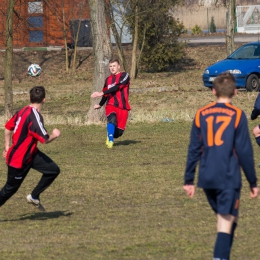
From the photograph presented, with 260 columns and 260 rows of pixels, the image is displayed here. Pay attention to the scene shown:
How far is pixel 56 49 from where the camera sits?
1692 inches

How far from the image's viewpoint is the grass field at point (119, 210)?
7.15 meters

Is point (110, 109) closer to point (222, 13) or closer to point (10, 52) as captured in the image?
point (10, 52)

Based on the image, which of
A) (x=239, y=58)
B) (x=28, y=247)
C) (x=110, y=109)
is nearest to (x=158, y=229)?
(x=28, y=247)

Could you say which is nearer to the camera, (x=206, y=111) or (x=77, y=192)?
(x=206, y=111)

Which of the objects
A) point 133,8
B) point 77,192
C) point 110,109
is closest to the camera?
point 77,192

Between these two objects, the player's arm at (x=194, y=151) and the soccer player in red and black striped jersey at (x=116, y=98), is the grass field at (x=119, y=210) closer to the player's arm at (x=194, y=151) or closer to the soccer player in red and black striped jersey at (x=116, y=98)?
the soccer player in red and black striped jersey at (x=116, y=98)

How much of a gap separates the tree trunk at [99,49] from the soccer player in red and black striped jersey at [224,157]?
43.8ft

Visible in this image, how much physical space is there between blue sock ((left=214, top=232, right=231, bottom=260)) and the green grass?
3.13ft

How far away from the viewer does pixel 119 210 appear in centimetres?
908

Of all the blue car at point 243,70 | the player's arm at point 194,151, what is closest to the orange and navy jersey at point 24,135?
the player's arm at point 194,151

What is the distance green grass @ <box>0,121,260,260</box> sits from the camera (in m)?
7.13

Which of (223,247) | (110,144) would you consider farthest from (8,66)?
(223,247)

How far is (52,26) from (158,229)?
3583cm

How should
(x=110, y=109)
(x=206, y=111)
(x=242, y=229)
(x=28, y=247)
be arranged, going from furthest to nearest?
(x=110, y=109), (x=242, y=229), (x=28, y=247), (x=206, y=111)
